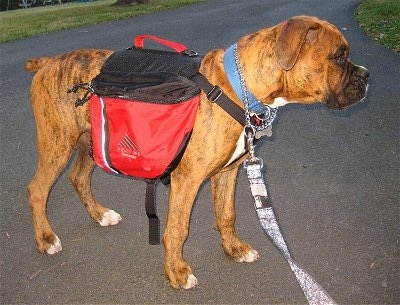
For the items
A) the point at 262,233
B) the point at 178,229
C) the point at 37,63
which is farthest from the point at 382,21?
the point at 178,229

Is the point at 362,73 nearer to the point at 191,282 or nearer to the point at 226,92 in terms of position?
the point at 226,92

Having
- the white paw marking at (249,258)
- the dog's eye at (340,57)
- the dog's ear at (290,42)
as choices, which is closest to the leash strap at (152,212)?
the white paw marking at (249,258)

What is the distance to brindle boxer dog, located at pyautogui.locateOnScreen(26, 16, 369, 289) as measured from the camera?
3.50 meters

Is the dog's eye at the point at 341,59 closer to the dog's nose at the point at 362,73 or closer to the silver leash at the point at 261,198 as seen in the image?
the dog's nose at the point at 362,73

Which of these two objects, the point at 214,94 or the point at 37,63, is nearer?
the point at 214,94

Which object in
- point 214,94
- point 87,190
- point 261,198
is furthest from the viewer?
point 87,190

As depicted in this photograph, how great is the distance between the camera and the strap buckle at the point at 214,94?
11.4 feet

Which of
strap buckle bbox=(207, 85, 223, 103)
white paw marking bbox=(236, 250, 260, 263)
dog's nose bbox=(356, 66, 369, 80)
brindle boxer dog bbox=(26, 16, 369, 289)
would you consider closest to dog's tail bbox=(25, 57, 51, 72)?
brindle boxer dog bbox=(26, 16, 369, 289)

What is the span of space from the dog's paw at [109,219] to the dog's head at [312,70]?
6.44 ft

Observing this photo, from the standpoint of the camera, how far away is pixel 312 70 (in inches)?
138

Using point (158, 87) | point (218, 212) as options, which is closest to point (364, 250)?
point (218, 212)

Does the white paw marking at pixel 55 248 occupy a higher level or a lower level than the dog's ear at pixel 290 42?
lower

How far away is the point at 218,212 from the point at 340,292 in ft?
3.59

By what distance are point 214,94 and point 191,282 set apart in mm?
1383
